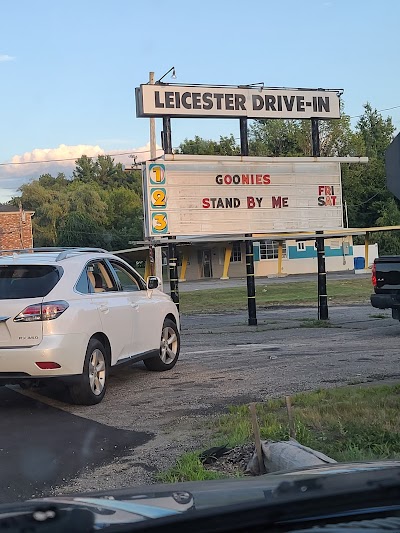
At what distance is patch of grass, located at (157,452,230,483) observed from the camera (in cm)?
571

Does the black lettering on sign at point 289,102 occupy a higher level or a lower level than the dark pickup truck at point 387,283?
higher

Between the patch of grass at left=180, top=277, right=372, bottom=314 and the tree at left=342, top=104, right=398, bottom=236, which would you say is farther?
the tree at left=342, top=104, right=398, bottom=236

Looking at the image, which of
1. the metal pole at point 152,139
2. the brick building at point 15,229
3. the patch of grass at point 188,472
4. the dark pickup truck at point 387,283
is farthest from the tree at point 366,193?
the patch of grass at point 188,472

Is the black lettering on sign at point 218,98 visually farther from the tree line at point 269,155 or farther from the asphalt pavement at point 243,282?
the tree line at point 269,155

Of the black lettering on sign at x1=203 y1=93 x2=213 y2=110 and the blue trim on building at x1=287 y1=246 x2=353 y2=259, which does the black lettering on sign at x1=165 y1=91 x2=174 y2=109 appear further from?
the blue trim on building at x1=287 y1=246 x2=353 y2=259

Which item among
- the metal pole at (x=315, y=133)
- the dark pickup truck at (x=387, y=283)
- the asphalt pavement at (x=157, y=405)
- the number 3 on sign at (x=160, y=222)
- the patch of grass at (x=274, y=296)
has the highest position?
the metal pole at (x=315, y=133)

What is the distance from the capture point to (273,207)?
60.4ft

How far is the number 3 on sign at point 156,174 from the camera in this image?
17.1 meters

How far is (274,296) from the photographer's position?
108ft

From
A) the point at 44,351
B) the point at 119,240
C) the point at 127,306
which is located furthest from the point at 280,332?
the point at 119,240

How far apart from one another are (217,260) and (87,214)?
2082 centimetres

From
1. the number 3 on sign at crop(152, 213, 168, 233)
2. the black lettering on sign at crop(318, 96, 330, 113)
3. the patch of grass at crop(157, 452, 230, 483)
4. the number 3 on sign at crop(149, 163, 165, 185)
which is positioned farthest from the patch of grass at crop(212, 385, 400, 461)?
the black lettering on sign at crop(318, 96, 330, 113)

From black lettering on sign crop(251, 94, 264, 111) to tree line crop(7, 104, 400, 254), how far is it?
132 ft

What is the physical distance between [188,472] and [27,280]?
3.56 metres
